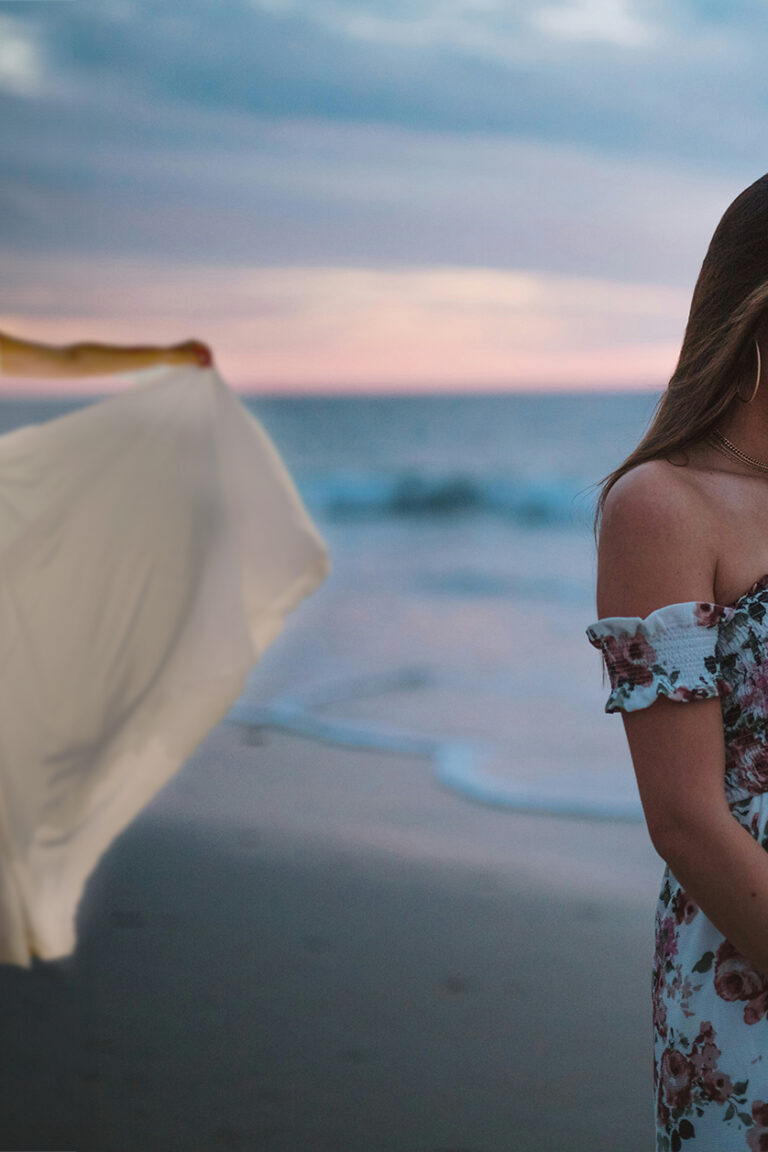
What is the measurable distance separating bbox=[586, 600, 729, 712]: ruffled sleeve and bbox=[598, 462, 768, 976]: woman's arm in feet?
0.04

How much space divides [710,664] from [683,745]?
0.29ft

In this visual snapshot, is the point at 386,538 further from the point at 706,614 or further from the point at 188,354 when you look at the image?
the point at 706,614

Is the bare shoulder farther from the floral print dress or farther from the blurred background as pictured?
the blurred background

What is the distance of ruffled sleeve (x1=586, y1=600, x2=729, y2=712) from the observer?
1098mm

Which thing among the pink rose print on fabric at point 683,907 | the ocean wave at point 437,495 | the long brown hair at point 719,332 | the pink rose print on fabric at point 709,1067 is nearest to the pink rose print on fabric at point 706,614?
the long brown hair at point 719,332

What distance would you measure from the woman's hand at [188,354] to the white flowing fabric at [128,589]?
0.03m

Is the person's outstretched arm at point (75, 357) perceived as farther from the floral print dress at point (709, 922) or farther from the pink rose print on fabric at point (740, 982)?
the pink rose print on fabric at point (740, 982)

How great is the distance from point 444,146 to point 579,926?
11050 mm

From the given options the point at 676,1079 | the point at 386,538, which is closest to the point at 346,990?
the point at 676,1079

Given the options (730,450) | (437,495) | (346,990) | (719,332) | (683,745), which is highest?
(719,332)

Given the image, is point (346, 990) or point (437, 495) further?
point (437, 495)

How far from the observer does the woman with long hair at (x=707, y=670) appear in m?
1.10

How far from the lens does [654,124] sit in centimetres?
1054

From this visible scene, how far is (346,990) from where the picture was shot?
3205 mm
